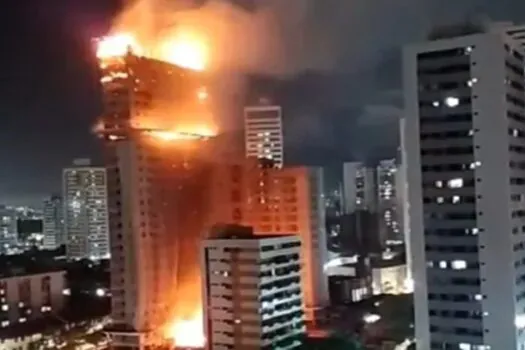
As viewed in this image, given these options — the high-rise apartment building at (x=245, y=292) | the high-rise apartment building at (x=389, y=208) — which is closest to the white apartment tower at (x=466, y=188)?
the high-rise apartment building at (x=245, y=292)

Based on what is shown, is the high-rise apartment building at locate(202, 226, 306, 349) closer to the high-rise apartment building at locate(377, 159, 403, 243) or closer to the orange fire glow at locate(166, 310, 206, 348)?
the orange fire glow at locate(166, 310, 206, 348)

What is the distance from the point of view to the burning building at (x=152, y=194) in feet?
28.1

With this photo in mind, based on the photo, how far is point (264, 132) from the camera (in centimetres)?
1395

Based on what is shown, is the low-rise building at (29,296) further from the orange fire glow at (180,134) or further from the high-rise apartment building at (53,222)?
the high-rise apartment building at (53,222)

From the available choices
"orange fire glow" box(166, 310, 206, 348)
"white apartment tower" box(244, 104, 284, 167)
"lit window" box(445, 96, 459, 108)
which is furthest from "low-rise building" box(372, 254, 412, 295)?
"lit window" box(445, 96, 459, 108)

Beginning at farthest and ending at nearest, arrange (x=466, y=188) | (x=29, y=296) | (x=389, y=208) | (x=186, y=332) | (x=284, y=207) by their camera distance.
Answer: (x=389, y=208), (x=29, y=296), (x=284, y=207), (x=186, y=332), (x=466, y=188)

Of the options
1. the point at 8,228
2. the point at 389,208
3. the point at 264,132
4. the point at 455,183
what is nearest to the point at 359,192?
the point at 389,208

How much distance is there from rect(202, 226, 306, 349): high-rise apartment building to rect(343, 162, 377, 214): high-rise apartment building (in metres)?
5.76

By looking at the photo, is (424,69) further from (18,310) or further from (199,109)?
(18,310)

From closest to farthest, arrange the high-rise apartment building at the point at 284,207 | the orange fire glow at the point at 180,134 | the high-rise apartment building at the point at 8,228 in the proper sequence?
the orange fire glow at the point at 180,134 < the high-rise apartment building at the point at 284,207 < the high-rise apartment building at the point at 8,228

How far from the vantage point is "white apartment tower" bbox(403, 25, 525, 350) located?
627 centimetres

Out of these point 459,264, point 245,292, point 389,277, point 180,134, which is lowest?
point 389,277

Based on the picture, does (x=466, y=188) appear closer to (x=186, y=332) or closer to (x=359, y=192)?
(x=186, y=332)

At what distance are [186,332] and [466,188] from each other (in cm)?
381
